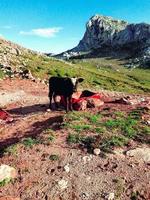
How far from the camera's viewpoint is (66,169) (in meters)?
17.4

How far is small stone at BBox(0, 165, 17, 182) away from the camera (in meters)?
16.7

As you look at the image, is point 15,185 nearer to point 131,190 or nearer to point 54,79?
point 131,190

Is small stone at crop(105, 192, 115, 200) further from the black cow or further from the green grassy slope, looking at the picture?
the green grassy slope

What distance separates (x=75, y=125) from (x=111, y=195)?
6.73 meters

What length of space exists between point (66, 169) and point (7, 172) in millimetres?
2516

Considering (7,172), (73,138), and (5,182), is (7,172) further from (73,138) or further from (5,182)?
(73,138)

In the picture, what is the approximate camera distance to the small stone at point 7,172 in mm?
16719

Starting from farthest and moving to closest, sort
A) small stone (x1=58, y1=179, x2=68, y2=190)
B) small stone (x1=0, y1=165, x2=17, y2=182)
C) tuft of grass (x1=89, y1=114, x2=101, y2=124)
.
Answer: tuft of grass (x1=89, y1=114, x2=101, y2=124) → small stone (x1=0, y1=165, x2=17, y2=182) → small stone (x1=58, y1=179, x2=68, y2=190)

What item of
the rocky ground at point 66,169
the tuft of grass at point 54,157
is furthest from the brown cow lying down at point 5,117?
the tuft of grass at point 54,157

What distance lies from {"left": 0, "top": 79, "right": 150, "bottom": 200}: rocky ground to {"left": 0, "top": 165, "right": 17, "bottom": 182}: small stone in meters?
0.20

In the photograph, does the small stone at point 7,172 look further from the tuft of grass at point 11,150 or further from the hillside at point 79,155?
the tuft of grass at point 11,150

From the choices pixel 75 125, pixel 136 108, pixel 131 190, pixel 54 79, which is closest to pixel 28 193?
pixel 131 190

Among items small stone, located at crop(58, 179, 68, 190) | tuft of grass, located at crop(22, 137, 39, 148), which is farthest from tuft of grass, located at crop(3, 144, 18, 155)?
small stone, located at crop(58, 179, 68, 190)

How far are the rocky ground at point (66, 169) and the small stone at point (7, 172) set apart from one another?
196 millimetres
